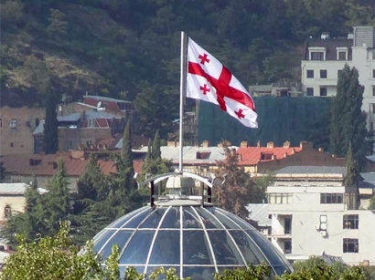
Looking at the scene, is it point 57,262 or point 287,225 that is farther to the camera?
point 287,225

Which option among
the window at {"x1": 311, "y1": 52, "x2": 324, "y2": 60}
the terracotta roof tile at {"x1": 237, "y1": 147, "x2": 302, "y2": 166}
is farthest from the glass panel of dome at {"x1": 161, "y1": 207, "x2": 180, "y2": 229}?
the window at {"x1": 311, "y1": 52, "x2": 324, "y2": 60}

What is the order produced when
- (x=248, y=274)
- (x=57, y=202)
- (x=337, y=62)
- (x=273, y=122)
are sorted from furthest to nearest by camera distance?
1. (x=337, y=62)
2. (x=273, y=122)
3. (x=57, y=202)
4. (x=248, y=274)

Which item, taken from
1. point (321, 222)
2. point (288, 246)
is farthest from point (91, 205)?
point (321, 222)

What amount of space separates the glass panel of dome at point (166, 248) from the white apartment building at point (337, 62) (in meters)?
128

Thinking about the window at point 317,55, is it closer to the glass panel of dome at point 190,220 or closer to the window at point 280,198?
the window at point 280,198

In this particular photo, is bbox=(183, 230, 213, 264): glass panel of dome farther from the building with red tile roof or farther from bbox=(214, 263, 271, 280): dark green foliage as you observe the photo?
the building with red tile roof

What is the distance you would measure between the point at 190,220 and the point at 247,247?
2.30ft

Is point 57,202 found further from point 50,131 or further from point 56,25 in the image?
point 56,25

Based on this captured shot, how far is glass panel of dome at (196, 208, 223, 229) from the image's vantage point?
32.3m

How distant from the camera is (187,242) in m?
32.0

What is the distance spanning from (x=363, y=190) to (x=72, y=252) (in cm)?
9542

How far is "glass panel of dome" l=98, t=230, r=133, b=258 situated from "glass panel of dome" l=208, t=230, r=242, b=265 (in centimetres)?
91

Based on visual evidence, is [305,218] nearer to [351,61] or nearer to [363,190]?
[363,190]

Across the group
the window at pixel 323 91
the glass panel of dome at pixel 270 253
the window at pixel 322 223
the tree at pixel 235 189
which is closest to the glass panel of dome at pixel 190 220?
the glass panel of dome at pixel 270 253
